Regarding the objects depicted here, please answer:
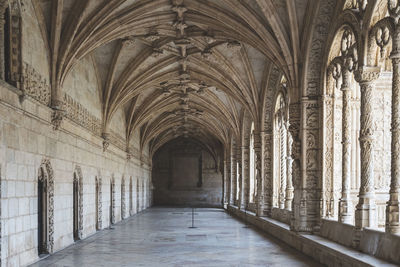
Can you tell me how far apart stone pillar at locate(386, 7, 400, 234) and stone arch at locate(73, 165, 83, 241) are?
864cm

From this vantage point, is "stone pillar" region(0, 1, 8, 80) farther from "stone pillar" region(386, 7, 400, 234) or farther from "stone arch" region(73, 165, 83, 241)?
"stone pillar" region(386, 7, 400, 234)

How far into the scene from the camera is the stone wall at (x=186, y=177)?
4035 cm

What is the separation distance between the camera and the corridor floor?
360 inches

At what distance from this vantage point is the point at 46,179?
10.5 m

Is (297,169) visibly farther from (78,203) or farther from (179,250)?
(78,203)

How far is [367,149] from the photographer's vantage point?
772cm

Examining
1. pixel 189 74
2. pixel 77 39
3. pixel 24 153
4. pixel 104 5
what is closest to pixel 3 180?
pixel 24 153

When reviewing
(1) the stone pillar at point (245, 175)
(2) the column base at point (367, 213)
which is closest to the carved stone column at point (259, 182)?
(1) the stone pillar at point (245, 175)

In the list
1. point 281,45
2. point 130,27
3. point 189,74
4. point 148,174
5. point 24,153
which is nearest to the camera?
point 24,153

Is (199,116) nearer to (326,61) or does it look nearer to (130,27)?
(130,27)

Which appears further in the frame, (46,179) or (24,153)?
(46,179)

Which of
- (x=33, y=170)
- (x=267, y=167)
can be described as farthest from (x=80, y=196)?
(x=267, y=167)

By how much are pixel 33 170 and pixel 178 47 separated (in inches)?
323

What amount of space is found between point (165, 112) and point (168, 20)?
48.2 feet
